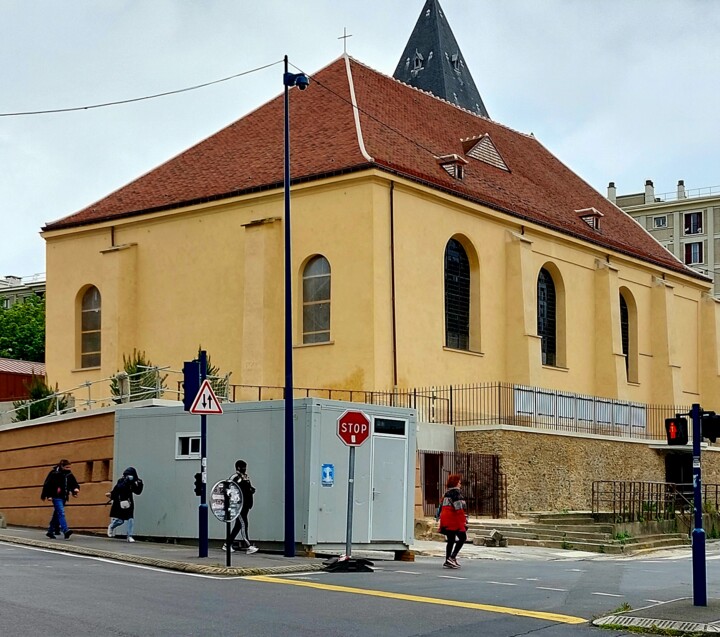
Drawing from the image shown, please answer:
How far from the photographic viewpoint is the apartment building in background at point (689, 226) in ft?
343

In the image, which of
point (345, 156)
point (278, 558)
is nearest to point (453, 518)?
point (278, 558)

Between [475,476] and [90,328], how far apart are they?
17.6 metres

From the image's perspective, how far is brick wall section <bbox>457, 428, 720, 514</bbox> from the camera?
1367 inches

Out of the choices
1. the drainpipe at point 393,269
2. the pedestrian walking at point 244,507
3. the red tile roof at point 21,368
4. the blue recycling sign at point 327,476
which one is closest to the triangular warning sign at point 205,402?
the pedestrian walking at point 244,507

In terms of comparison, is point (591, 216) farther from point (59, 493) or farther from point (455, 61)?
point (59, 493)

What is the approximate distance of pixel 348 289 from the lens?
38.4 metres

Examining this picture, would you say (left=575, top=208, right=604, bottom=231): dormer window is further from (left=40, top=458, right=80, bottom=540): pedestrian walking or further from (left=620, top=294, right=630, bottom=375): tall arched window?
(left=40, top=458, right=80, bottom=540): pedestrian walking

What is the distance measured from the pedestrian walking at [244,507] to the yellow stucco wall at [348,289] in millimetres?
13977

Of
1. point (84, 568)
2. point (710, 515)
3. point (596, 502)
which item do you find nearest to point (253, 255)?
point (596, 502)

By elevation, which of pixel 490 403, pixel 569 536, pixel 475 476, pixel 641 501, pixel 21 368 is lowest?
pixel 569 536

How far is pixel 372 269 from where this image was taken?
124 ft

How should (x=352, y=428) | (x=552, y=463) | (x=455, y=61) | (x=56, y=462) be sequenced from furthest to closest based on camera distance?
(x=455, y=61) → (x=552, y=463) → (x=56, y=462) → (x=352, y=428)

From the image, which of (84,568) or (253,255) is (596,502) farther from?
(84,568)

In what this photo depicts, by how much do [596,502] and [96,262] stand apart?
2016 cm
